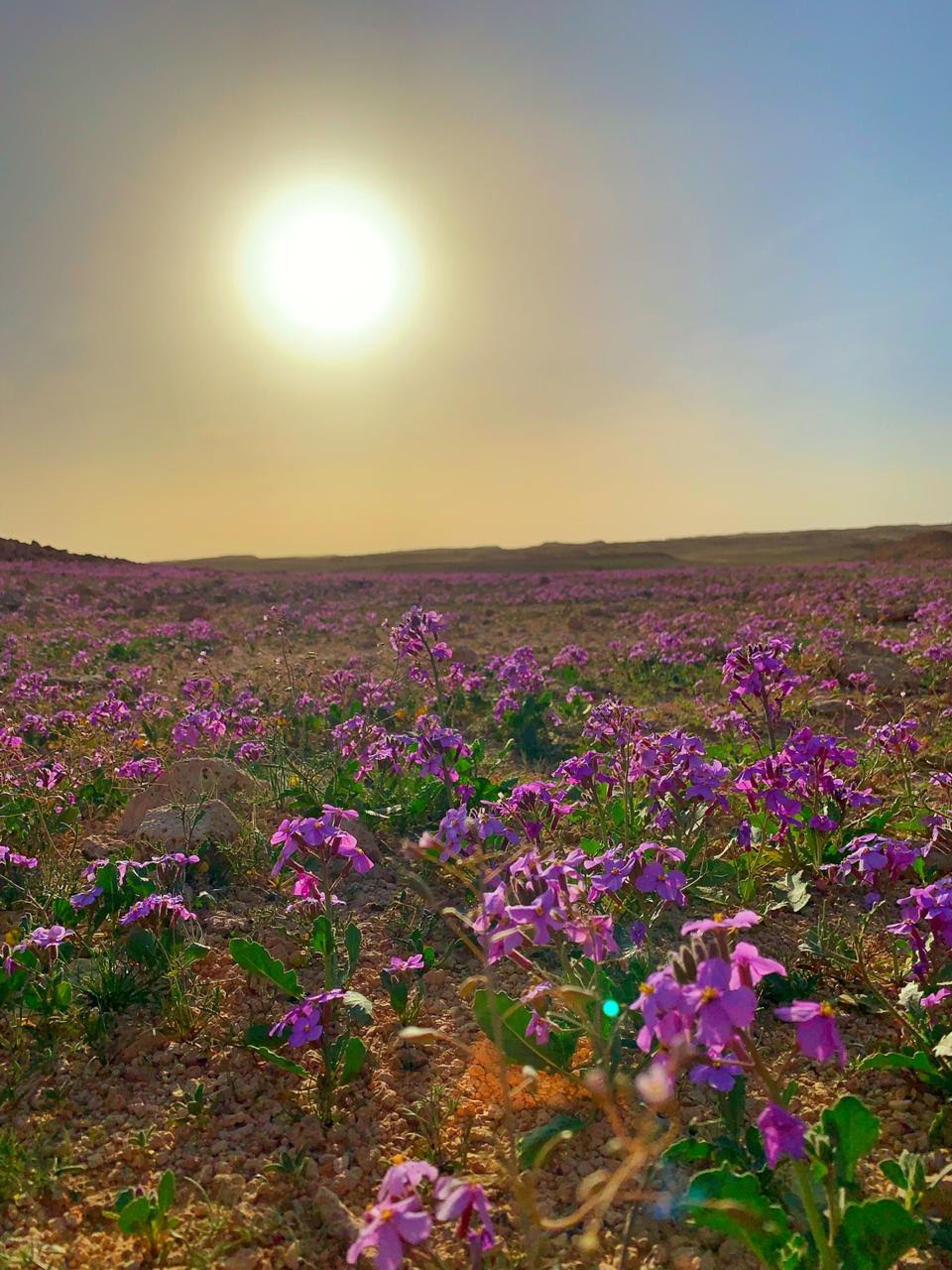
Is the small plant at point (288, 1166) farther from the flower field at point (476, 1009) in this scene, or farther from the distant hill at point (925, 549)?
the distant hill at point (925, 549)

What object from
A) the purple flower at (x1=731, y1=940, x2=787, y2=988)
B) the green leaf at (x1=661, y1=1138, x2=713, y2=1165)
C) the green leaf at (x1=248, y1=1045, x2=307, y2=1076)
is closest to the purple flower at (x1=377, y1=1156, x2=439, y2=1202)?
the purple flower at (x1=731, y1=940, x2=787, y2=988)

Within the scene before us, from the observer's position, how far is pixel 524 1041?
2.87m

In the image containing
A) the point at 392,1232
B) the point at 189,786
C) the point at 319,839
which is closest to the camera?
the point at 392,1232

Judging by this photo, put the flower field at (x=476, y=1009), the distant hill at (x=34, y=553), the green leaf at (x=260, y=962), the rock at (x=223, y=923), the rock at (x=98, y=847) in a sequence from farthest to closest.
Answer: the distant hill at (x=34, y=553)
the rock at (x=98, y=847)
the rock at (x=223, y=923)
the green leaf at (x=260, y=962)
the flower field at (x=476, y=1009)

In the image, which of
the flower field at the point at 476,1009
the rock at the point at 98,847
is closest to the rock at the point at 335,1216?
the flower field at the point at 476,1009

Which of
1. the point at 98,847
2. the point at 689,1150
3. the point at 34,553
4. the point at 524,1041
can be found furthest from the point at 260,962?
→ the point at 34,553

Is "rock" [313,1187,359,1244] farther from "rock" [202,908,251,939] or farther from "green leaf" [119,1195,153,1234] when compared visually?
"rock" [202,908,251,939]

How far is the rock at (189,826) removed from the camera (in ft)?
15.2

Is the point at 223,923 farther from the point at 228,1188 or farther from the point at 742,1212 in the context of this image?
the point at 742,1212

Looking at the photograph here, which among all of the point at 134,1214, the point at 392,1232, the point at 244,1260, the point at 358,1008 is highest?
the point at 392,1232

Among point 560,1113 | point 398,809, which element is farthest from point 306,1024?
point 398,809

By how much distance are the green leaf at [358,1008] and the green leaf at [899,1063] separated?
5.57ft

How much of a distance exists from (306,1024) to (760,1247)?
1.55 m

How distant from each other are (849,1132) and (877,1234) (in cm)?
26
